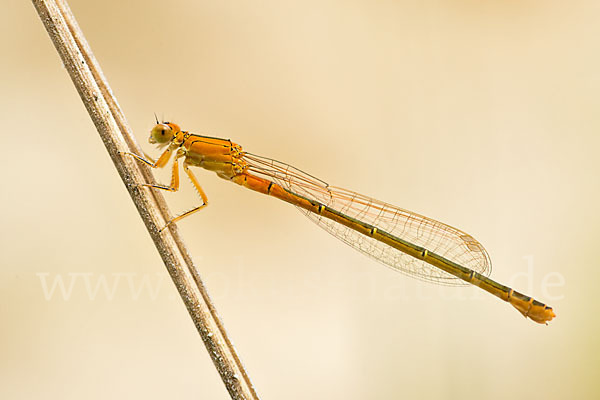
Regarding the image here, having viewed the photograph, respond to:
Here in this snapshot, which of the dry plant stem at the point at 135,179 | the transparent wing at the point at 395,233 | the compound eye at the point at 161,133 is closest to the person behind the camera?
the dry plant stem at the point at 135,179

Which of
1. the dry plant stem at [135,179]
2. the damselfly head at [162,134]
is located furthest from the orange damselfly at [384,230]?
the dry plant stem at [135,179]

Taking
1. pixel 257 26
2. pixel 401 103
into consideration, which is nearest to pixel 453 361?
pixel 401 103

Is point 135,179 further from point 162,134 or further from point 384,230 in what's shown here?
point 384,230

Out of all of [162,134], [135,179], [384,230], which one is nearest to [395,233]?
[384,230]

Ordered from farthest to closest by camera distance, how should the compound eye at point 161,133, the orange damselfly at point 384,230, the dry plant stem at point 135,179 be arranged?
the orange damselfly at point 384,230 < the compound eye at point 161,133 < the dry plant stem at point 135,179

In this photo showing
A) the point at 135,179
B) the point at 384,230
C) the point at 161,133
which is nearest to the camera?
the point at 135,179

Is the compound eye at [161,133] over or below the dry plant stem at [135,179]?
over

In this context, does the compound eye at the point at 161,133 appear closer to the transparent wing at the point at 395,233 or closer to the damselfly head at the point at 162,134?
the damselfly head at the point at 162,134
